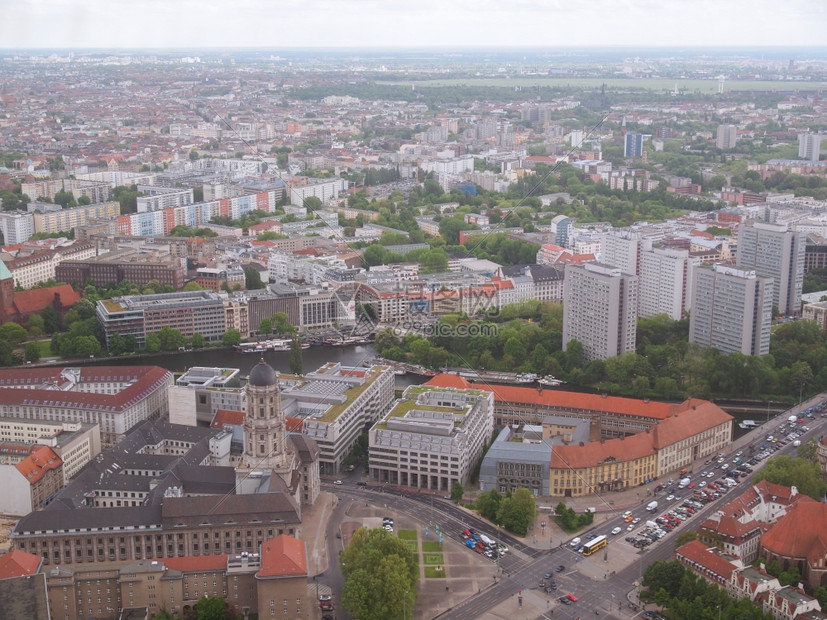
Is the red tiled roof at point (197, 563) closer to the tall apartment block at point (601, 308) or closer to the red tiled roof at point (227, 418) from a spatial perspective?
the red tiled roof at point (227, 418)

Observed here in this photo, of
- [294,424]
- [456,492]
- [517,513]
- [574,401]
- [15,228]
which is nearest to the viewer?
[517,513]

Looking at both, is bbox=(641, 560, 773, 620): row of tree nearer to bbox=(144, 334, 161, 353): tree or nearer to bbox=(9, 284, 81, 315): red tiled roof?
bbox=(144, 334, 161, 353): tree

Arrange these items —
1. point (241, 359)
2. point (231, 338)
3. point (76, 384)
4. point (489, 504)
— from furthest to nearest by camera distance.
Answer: point (231, 338), point (241, 359), point (76, 384), point (489, 504)

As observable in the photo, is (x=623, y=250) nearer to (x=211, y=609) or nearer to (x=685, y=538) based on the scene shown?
(x=685, y=538)

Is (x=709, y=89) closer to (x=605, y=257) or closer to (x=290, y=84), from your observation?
(x=290, y=84)

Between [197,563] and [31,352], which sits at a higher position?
[197,563]

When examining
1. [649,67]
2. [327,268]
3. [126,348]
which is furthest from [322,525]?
[649,67]

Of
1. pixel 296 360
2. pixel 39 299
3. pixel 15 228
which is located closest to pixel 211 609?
pixel 296 360
